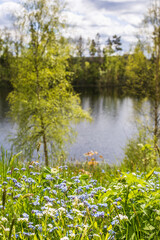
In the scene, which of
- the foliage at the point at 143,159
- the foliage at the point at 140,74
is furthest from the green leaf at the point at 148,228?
the foliage at the point at 140,74

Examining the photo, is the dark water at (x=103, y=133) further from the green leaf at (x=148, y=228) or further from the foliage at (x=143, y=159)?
the green leaf at (x=148, y=228)

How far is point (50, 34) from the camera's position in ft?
50.7

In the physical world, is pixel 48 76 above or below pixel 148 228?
above

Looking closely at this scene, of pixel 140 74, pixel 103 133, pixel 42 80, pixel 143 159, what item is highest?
pixel 140 74

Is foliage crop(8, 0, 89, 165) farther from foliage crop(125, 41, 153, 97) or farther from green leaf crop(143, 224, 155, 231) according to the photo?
green leaf crop(143, 224, 155, 231)

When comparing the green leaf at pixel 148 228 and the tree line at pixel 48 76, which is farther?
the tree line at pixel 48 76

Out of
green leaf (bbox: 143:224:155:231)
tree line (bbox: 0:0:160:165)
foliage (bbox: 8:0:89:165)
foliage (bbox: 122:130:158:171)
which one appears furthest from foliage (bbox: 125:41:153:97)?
green leaf (bbox: 143:224:155:231)

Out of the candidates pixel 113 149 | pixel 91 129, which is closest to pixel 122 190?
pixel 113 149

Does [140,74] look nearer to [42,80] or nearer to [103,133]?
[42,80]

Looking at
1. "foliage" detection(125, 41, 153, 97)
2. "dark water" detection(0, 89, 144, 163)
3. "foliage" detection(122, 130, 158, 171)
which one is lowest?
"dark water" detection(0, 89, 144, 163)

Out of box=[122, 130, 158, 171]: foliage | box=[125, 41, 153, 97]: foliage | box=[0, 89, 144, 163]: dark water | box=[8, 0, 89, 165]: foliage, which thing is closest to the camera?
box=[122, 130, 158, 171]: foliage

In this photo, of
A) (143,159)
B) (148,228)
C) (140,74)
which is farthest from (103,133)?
(148,228)

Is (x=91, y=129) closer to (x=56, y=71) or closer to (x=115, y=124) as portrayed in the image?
(x=115, y=124)

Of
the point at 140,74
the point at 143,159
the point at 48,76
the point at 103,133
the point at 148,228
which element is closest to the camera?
the point at 148,228
